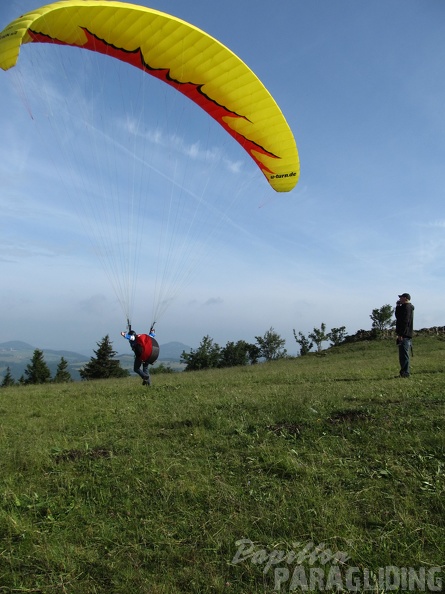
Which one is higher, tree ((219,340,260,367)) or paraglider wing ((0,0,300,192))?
paraglider wing ((0,0,300,192))

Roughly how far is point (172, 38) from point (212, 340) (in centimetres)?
6494

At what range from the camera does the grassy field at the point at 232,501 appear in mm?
3383

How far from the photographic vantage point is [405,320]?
40.8ft

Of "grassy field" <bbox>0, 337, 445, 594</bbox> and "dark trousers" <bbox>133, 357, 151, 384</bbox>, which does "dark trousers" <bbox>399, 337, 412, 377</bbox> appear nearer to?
"grassy field" <bbox>0, 337, 445, 594</bbox>

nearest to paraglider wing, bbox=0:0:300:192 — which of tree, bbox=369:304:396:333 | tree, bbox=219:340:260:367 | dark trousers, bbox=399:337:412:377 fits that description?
Result: dark trousers, bbox=399:337:412:377

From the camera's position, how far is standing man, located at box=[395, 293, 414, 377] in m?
12.0

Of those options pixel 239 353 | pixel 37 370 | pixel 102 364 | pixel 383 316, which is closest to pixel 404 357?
pixel 383 316

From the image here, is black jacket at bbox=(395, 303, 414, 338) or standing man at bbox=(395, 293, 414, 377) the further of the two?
black jacket at bbox=(395, 303, 414, 338)

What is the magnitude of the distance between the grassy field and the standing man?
4.62m

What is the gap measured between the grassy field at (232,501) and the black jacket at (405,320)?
5017 millimetres

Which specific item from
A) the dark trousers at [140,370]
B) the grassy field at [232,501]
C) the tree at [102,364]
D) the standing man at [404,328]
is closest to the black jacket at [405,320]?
the standing man at [404,328]

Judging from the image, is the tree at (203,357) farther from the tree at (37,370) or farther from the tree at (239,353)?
the tree at (37,370)

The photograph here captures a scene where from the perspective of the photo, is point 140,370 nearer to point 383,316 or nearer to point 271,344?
point 383,316

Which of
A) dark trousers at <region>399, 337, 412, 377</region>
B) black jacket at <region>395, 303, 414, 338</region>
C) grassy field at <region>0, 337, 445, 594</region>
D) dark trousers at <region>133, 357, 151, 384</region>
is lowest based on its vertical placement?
grassy field at <region>0, 337, 445, 594</region>
